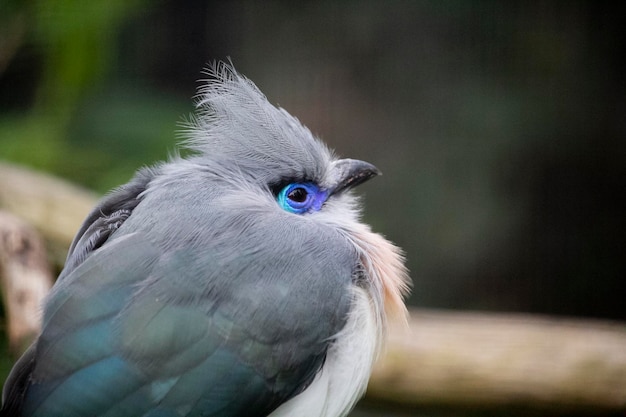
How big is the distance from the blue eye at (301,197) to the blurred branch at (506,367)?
2.91ft

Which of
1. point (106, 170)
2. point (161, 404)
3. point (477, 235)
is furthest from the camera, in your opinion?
point (477, 235)

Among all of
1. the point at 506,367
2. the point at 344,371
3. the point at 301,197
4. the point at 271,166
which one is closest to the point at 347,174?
the point at 301,197

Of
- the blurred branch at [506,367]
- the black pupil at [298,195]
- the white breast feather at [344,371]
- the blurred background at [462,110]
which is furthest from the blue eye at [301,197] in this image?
the blurred background at [462,110]

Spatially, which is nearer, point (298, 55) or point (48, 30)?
point (48, 30)

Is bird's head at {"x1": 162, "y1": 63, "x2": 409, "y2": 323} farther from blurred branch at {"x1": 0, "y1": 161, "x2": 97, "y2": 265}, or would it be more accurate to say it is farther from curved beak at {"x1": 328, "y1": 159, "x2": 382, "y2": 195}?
blurred branch at {"x1": 0, "y1": 161, "x2": 97, "y2": 265}

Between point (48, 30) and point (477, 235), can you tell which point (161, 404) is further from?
point (477, 235)

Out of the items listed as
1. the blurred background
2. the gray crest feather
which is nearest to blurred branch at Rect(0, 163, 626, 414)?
the gray crest feather

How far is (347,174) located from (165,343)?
0.98m

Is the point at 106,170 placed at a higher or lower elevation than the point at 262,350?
lower

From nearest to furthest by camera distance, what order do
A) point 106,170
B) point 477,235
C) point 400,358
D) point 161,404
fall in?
1. point 161,404
2. point 400,358
3. point 106,170
4. point 477,235

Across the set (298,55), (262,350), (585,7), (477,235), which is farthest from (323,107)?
(262,350)

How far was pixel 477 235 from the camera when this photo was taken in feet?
20.5

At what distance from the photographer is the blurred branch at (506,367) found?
3533 mm

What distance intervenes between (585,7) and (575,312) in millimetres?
2270
